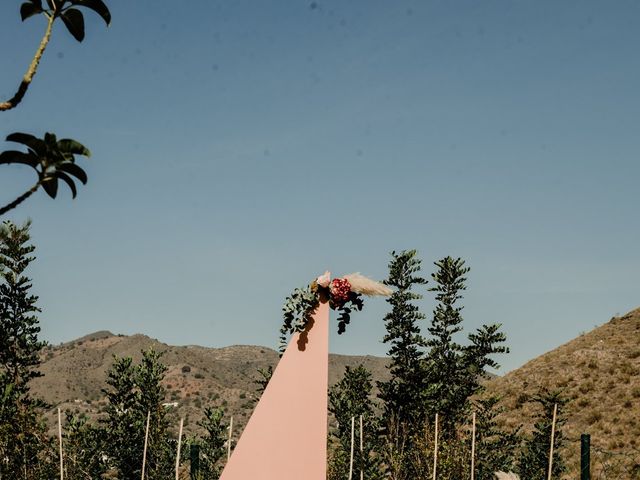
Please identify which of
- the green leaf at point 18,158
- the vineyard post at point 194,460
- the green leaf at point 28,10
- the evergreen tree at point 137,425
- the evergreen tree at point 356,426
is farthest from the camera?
the evergreen tree at point 137,425

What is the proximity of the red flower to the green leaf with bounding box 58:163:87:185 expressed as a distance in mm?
4596

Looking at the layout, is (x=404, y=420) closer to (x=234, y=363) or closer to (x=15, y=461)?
(x=15, y=461)

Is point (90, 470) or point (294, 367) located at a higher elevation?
point (294, 367)

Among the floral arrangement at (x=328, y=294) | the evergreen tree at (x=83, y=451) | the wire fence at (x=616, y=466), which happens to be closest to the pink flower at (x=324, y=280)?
the floral arrangement at (x=328, y=294)

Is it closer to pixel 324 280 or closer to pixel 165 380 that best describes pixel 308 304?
pixel 324 280

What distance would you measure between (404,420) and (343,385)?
9.29 ft

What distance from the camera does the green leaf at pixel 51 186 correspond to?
284 centimetres

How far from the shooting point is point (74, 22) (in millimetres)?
2977

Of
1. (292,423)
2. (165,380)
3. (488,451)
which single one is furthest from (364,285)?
(165,380)

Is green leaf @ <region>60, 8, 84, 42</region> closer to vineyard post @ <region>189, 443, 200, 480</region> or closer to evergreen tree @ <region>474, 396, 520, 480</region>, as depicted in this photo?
vineyard post @ <region>189, 443, 200, 480</region>

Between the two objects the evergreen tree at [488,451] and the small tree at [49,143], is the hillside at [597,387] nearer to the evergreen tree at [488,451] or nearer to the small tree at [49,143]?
the evergreen tree at [488,451]

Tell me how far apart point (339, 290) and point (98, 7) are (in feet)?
15.6

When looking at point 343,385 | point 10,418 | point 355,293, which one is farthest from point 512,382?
point 355,293

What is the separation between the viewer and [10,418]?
61.3ft
